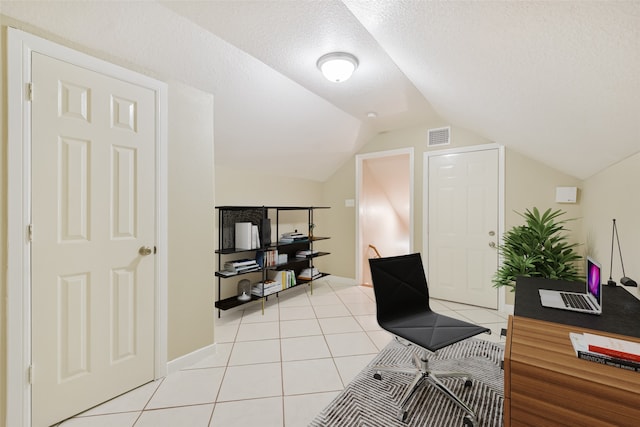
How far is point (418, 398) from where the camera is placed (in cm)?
176

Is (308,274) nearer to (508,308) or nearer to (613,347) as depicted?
(508,308)

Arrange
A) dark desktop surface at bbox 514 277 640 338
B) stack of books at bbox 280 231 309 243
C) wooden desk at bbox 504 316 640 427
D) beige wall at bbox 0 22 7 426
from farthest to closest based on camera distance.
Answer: stack of books at bbox 280 231 309 243, beige wall at bbox 0 22 7 426, dark desktop surface at bbox 514 277 640 338, wooden desk at bbox 504 316 640 427

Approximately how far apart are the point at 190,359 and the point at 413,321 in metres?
1.74

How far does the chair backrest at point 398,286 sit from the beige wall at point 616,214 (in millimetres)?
1265

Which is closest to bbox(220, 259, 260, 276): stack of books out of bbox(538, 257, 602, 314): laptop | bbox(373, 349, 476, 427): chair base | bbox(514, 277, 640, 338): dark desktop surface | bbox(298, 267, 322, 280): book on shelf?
bbox(298, 267, 322, 280): book on shelf

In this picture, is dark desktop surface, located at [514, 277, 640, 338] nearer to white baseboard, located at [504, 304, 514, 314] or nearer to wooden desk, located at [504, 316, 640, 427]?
wooden desk, located at [504, 316, 640, 427]

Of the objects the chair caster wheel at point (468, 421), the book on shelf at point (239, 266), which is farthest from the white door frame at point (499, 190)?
the book on shelf at point (239, 266)

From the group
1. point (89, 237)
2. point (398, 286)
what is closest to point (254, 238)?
point (89, 237)

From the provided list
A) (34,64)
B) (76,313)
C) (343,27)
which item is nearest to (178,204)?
(76,313)

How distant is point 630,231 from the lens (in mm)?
1764

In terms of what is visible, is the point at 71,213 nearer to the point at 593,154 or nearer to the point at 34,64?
the point at 34,64

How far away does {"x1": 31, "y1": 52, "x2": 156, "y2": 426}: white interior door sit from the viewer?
1.50 meters

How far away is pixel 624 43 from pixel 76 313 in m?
2.87

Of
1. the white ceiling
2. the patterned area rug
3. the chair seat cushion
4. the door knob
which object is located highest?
the white ceiling
